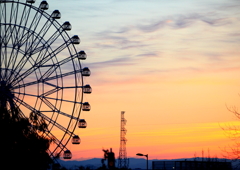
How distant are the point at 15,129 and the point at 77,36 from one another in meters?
17.3

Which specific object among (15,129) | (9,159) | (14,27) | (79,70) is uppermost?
(14,27)

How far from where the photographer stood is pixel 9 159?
49.0m

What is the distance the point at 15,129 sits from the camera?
5141 cm

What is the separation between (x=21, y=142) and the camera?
5159cm

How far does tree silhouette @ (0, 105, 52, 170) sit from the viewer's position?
49.5m

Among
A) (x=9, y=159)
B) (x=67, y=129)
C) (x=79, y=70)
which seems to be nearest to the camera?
(x=9, y=159)

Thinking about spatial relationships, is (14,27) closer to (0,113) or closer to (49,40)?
(49,40)

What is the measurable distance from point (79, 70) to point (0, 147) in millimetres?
17002

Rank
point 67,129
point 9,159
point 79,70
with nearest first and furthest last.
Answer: point 9,159
point 67,129
point 79,70

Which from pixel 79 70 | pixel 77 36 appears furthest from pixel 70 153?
pixel 77 36

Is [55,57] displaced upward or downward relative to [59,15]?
downward

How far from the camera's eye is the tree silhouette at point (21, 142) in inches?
1949

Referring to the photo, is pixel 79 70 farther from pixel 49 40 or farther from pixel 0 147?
pixel 0 147

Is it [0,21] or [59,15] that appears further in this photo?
[59,15]
